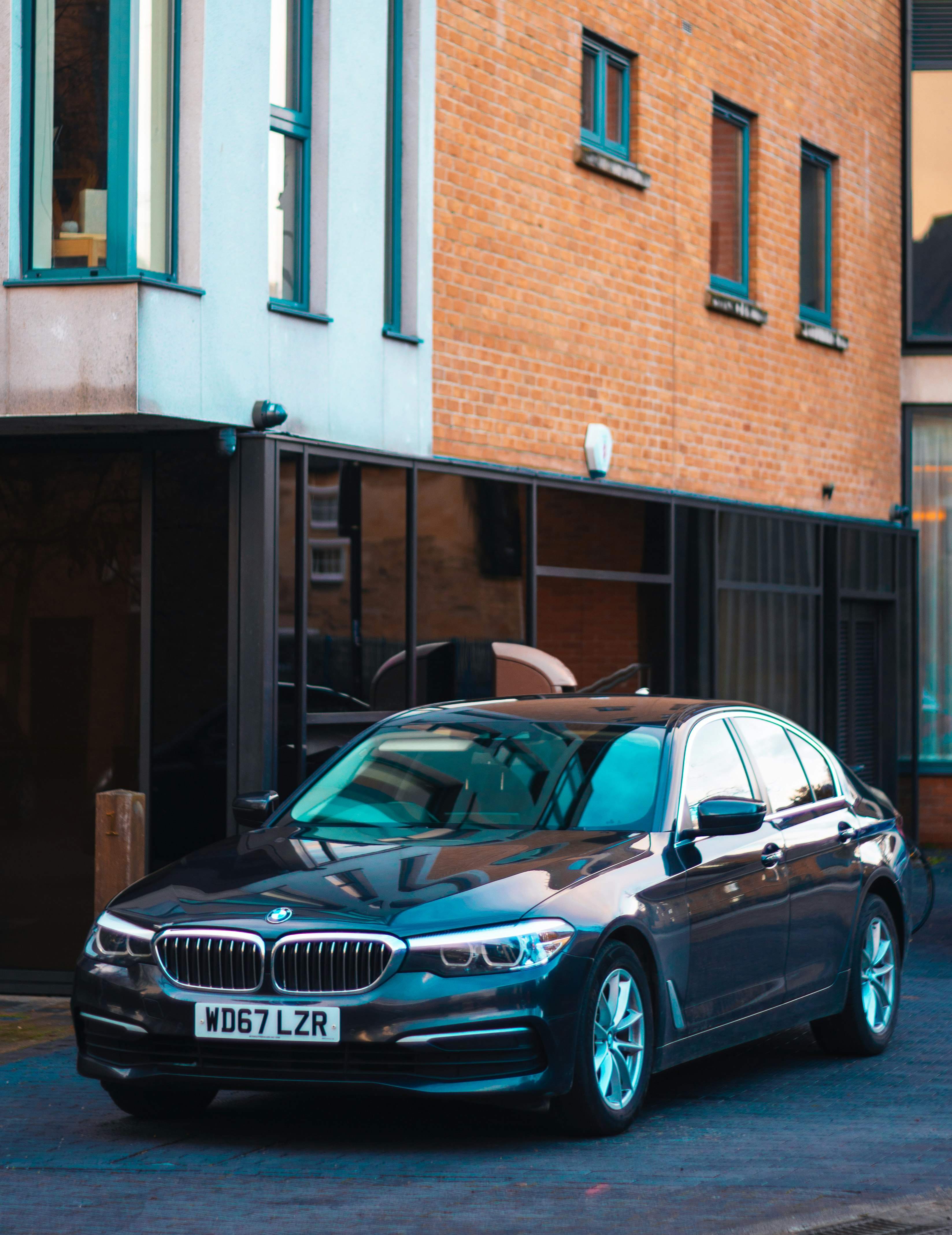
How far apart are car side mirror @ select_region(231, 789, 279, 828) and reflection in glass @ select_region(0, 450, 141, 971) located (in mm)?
3012

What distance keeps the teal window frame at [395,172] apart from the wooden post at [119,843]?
12.7 feet

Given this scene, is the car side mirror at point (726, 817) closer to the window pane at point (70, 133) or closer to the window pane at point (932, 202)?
the window pane at point (70, 133)

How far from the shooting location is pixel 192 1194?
602 centimetres

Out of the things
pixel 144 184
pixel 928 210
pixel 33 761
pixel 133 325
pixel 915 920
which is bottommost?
pixel 915 920

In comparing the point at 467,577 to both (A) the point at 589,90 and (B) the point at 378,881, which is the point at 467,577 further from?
(B) the point at 378,881

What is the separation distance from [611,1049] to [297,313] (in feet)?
18.2

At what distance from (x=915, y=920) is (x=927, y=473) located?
8.04 meters

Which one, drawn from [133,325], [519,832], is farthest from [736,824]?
[133,325]

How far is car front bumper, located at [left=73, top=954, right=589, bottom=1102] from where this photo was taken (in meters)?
6.27

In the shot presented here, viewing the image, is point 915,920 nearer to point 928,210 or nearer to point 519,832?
point 519,832

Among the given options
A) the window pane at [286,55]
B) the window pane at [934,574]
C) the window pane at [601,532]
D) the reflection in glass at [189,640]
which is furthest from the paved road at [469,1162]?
the window pane at [934,574]

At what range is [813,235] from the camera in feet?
60.2

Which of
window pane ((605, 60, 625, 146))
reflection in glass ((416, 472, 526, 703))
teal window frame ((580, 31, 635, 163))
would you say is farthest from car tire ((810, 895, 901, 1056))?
window pane ((605, 60, 625, 146))

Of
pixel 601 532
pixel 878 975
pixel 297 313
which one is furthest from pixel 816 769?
pixel 601 532
